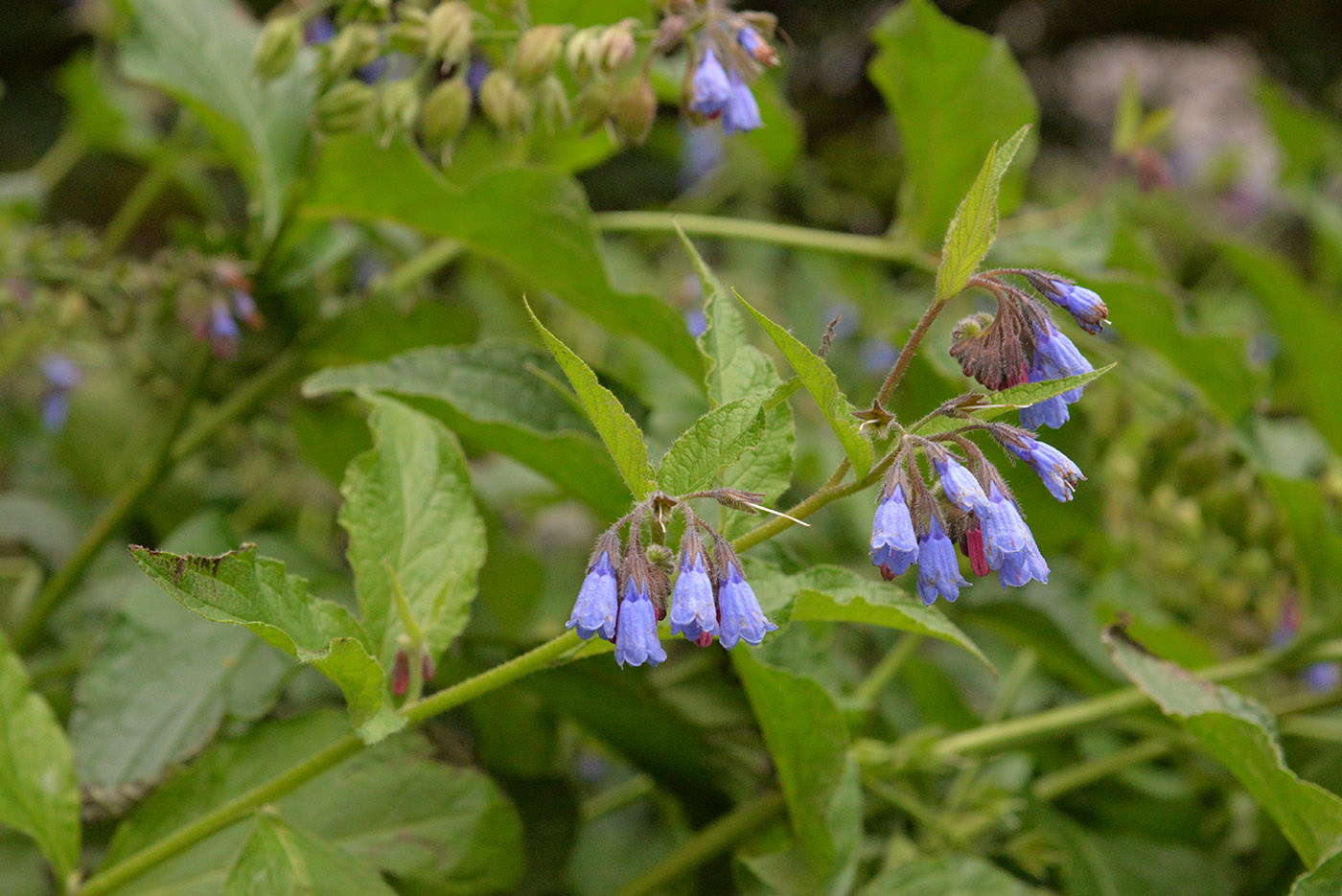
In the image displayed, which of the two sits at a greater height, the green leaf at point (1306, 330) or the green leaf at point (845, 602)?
the green leaf at point (845, 602)

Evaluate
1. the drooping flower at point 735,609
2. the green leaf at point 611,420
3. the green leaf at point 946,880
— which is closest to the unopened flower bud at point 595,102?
the green leaf at point 611,420

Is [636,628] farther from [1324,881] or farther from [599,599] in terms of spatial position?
[1324,881]

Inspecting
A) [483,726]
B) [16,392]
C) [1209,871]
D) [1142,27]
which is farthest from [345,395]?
[1142,27]

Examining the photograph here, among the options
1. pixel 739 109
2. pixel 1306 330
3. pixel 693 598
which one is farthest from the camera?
pixel 1306 330

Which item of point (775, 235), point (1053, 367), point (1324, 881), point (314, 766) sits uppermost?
point (1053, 367)

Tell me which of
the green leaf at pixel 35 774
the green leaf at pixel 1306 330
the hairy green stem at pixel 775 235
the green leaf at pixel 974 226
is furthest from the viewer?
the green leaf at pixel 1306 330

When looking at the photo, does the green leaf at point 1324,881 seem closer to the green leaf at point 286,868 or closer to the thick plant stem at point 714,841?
the thick plant stem at point 714,841

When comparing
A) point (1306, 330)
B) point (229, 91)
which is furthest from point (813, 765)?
point (1306, 330)
